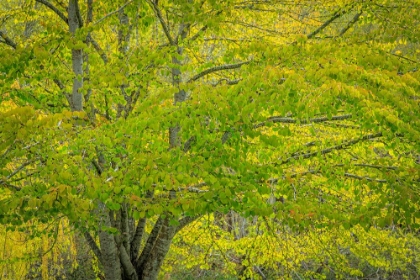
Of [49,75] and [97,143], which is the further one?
[49,75]

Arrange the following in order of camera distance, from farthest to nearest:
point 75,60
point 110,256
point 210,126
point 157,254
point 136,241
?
1. point 136,241
2. point 157,254
3. point 110,256
4. point 75,60
5. point 210,126

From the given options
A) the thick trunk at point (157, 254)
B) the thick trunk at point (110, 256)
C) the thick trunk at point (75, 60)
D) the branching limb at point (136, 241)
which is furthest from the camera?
the branching limb at point (136, 241)

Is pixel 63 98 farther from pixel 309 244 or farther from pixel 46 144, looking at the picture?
pixel 309 244

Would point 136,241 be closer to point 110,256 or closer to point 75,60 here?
point 110,256

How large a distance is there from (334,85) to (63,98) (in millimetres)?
3822

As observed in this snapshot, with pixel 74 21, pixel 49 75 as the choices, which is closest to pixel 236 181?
pixel 49 75

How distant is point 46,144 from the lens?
3.32m

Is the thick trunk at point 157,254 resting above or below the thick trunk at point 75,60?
below

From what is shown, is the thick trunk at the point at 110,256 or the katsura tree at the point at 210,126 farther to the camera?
the thick trunk at the point at 110,256

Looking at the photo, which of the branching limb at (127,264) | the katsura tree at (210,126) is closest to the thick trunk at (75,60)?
the katsura tree at (210,126)

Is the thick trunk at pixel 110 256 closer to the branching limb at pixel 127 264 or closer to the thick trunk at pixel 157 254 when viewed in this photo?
the branching limb at pixel 127 264

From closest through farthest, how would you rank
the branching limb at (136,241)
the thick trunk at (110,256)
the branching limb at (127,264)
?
the thick trunk at (110,256) → the branching limb at (127,264) → the branching limb at (136,241)

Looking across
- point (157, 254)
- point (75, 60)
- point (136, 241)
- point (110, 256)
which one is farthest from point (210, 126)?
point (136, 241)

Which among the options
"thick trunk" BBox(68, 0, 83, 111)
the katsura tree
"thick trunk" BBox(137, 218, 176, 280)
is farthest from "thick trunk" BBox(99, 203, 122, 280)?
"thick trunk" BBox(68, 0, 83, 111)
